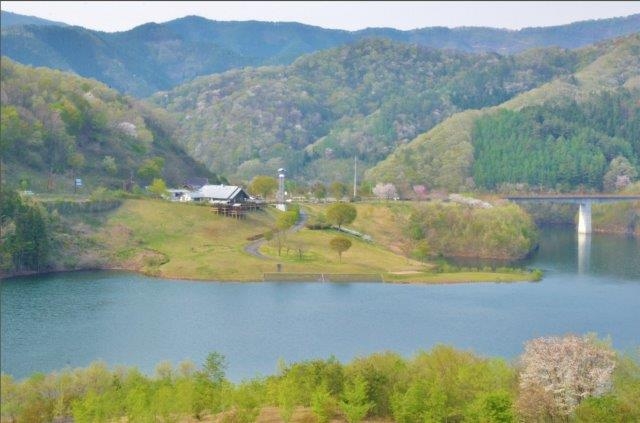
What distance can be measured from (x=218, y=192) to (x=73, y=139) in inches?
626

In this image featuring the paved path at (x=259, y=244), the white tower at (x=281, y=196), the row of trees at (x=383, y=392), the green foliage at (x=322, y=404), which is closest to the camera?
the row of trees at (x=383, y=392)

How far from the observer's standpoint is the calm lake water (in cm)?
4569

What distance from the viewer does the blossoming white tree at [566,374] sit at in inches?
1308

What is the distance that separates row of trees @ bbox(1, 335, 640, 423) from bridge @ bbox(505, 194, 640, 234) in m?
81.4

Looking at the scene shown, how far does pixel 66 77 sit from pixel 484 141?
222 feet

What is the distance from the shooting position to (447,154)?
139125mm

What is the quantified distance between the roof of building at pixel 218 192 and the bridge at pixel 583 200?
40924 millimetres

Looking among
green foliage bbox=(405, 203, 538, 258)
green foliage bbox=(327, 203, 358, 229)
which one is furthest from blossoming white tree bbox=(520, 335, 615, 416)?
green foliage bbox=(405, 203, 538, 258)

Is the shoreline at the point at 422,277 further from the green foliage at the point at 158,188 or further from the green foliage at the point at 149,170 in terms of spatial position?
the green foliage at the point at 149,170

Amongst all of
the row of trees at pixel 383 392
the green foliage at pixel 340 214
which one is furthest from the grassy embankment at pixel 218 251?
the row of trees at pixel 383 392

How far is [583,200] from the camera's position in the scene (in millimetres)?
115000

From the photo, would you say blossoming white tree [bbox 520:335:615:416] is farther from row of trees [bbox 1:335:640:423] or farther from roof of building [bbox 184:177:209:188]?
roof of building [bbox 184:177:209:188]

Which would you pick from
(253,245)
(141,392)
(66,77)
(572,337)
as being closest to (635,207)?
(253,245)

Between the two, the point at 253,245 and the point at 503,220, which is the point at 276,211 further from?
the point at 503,220
